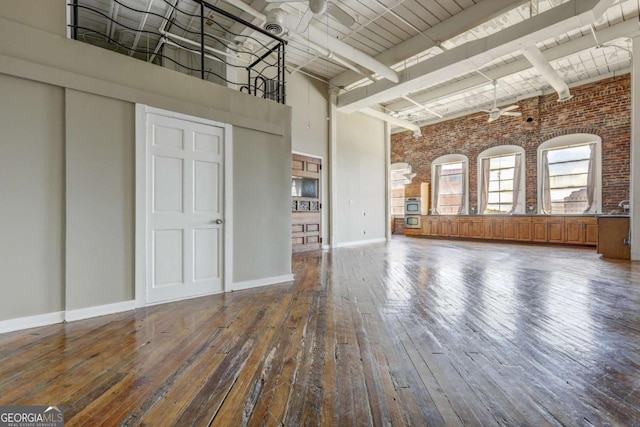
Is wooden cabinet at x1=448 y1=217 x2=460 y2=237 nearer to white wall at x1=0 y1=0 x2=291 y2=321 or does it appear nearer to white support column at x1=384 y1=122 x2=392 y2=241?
white support column at x1=384 y1=122 x2=392 y2=241

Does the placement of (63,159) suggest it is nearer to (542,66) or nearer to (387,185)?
(542,66)

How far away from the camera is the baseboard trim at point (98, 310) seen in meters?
2.84

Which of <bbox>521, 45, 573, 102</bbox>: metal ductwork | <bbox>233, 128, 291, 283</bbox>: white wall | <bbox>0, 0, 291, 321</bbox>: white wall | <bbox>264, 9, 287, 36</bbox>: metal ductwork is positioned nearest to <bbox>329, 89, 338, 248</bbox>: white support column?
<bbox>233, 128, 291, 283</bbox>: white wall

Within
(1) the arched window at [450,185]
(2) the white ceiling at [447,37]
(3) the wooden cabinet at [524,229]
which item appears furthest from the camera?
(1) the arched window at [450,185]

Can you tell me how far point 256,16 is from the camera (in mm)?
5098

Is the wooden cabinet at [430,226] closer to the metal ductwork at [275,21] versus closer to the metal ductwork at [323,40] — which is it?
the metal ductwork at [323,40]

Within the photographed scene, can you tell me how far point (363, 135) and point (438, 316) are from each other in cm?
771

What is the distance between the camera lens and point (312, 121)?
26.7 feet

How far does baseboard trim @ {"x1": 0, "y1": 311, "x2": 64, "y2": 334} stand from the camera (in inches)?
102

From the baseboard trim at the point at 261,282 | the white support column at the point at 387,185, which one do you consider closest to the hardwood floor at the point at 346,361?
the baseboard trim at the point at 261,282

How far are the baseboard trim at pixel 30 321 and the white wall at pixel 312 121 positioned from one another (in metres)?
5.55

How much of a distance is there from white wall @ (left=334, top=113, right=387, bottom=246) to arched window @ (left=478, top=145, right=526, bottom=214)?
11.3 ft
